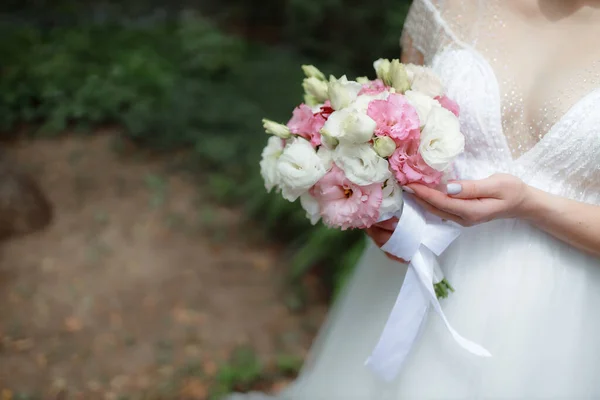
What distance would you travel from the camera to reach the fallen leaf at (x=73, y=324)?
316 centimetres

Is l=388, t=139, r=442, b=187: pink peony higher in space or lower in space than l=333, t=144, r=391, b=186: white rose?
higher

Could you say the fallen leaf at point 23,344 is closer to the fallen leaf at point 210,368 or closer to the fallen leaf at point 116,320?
A: the fallen leaf at point 116,320

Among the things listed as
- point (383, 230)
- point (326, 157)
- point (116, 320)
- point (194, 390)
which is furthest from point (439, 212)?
point (116, 320)

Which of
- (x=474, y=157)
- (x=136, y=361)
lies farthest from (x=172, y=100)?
(x=474, y=157)

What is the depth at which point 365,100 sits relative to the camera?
1297 mm

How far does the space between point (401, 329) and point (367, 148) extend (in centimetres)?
54

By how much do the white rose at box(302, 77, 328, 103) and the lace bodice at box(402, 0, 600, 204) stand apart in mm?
328

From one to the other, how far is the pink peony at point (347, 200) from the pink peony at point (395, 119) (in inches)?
4.6

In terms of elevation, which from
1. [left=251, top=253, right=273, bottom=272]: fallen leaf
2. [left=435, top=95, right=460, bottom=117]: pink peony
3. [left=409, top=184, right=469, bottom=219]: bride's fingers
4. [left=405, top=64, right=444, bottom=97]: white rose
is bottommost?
[left=251, top=253, right=273, bottom=272]: fallen leaf

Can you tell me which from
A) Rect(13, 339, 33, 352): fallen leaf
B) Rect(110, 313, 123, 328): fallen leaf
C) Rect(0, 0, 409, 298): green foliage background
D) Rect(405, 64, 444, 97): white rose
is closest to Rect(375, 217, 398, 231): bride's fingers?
Rect(405, 64, 444, 97): white rose

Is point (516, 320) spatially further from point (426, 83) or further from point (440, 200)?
point (426, 83)

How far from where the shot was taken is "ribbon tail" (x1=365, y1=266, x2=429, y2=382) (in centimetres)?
146

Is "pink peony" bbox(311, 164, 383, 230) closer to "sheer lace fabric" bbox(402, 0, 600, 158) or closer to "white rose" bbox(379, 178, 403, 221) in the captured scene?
"white rose" bbox(379, 178, 403, 221)

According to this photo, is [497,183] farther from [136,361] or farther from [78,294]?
[78,294]
